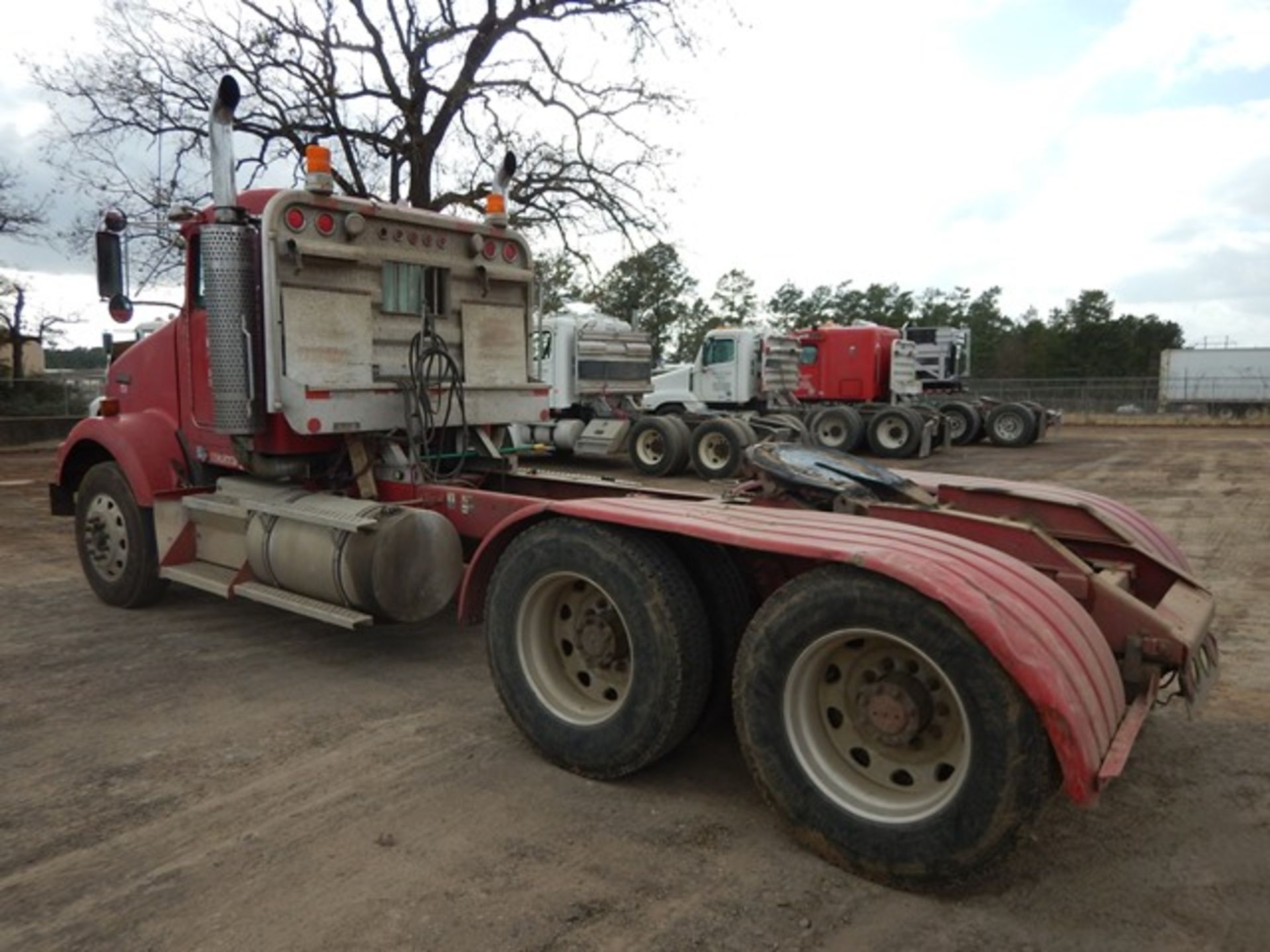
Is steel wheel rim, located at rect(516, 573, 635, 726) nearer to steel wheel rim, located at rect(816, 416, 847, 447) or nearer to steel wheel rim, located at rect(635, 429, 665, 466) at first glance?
steel wheel rim, located at rect(635, 429, 665, 466)

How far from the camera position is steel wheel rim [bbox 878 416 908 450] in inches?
801

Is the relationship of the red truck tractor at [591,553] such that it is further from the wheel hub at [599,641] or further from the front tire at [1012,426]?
the front tire at [1012,426]

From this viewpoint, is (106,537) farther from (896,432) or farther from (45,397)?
(45,397)

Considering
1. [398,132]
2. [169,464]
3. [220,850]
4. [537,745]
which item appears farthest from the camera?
[398,132]

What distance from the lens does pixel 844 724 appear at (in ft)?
10.1

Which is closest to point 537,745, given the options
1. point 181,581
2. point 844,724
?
point 844,724

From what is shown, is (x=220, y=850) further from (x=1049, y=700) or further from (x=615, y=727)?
(x=1049, y=700)

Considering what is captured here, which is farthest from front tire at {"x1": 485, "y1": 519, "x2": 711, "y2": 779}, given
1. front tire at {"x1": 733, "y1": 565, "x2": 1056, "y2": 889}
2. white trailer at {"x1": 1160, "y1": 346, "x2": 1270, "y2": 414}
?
white trailer at {"x1": 1160, "y1": 346, "x2": 1270, "y2": 414}

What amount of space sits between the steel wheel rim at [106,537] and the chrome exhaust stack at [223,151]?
7.68 feet

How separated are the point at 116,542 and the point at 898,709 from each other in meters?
5.67

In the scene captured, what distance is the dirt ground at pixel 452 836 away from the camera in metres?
2.69

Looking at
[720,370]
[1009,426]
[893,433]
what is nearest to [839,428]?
[893,433]

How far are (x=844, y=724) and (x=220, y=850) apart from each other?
218cm

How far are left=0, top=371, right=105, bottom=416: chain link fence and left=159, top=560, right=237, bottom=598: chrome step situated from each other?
68.0 feet
